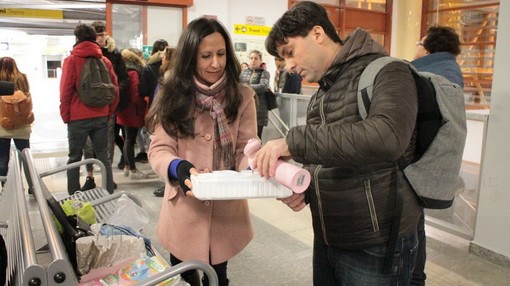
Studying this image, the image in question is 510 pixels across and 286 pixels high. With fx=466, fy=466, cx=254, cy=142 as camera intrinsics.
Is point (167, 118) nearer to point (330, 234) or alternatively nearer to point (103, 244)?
point (103, 244)

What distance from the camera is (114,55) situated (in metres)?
4.97

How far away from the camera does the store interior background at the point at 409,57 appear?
311 cm

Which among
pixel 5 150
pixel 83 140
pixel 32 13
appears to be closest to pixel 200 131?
pixel 83 140

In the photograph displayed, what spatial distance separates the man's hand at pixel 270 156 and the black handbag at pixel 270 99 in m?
4.65

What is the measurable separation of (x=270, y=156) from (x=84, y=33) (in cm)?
339

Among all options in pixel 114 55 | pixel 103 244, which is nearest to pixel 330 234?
pixel 103 244

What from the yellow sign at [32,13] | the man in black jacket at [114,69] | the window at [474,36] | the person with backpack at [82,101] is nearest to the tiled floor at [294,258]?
the person with backpack at [82,101]

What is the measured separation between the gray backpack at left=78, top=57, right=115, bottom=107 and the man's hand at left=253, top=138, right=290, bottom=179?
129 inches

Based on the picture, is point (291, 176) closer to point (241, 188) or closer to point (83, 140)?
point (241, 188)

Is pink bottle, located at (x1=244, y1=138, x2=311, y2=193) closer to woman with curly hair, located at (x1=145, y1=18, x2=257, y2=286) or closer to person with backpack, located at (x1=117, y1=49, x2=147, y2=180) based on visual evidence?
woman with curly hair, located at (x1=145, y1=18, x2=257, y2=286)

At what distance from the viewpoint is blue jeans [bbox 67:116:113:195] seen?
4167 millimetres

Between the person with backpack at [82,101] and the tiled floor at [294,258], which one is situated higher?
the person with backpack at [82,101]

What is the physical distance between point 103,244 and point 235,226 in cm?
52

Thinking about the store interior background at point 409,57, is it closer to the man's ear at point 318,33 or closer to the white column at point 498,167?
the white column at point 498,167
